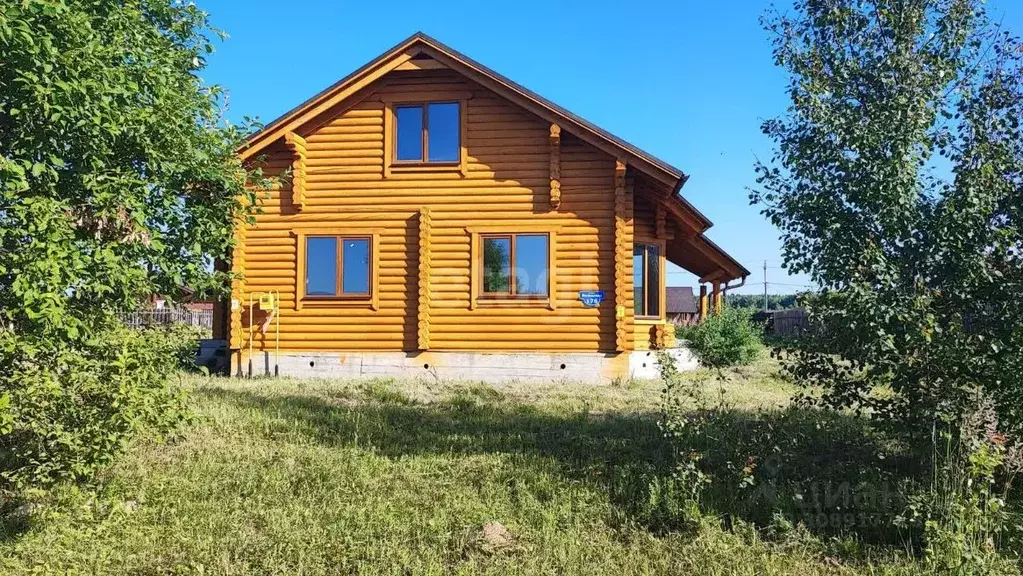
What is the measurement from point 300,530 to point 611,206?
29.4 feet

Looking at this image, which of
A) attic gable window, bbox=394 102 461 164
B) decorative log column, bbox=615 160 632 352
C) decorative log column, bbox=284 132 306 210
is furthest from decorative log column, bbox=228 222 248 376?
decorative log column, bbox=615 160 632 352

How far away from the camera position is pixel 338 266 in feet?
43.7

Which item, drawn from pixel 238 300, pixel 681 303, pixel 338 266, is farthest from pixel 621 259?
pixel 681 303

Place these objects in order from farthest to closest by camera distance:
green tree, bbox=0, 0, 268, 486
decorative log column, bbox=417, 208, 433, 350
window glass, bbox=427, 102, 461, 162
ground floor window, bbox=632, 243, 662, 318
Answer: ground floor window, bbox=632, 243, 662, 318 → window glass, bbox=427, 102, 461, 162 → decorative log column, bbox=417, 208, 433, 350 → green tree, bbox=0, 0, 268, 486

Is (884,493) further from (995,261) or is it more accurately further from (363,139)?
(363,139)

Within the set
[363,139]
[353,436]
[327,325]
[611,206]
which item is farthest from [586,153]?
[353,436]

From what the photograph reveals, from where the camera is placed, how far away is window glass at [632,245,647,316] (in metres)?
13.7

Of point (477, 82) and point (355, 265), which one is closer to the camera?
point (477, 82)

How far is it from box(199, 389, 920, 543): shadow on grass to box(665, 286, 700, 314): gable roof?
142 ft

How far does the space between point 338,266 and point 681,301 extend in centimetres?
4497

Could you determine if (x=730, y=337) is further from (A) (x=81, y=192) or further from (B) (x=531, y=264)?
(A) (x=81, y=192)

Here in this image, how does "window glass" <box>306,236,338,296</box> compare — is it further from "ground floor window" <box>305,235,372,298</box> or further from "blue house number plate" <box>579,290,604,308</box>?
"blue house number plate" <box>579,290,604,308</box>

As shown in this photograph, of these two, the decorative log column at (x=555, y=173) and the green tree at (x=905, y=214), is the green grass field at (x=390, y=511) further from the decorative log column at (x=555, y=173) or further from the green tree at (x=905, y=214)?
the decorative log column at (x=555, y=173)

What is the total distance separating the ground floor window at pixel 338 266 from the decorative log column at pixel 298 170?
2.37 feet
